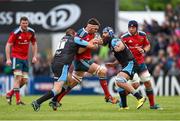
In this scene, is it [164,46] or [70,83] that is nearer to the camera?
[70,83]

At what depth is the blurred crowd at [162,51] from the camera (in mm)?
32844

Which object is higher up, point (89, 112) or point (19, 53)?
point (19, 53)

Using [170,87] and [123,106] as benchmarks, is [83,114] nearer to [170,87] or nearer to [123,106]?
[123,106]

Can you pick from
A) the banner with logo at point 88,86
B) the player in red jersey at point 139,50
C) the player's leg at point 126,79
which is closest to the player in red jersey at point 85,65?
the player in red jersey at point 139,50

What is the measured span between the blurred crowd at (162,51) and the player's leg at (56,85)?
13316 millimetres

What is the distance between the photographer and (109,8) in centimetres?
3456

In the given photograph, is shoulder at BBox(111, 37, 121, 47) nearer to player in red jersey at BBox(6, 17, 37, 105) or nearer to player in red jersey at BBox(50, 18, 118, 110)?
player in red jersey at BBox(50, 18, 118, 110)

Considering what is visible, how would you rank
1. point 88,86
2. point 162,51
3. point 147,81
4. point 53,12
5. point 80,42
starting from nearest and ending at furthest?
point 80,42 → point 147,81 → point 162,51 → point 88,86 → point 53,12

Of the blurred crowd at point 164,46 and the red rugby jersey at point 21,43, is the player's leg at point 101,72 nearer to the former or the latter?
the red rugby jersey at point 21,43

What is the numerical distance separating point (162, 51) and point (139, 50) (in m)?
12.6

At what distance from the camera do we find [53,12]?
114 feet

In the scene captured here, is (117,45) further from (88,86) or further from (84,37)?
(88,86)

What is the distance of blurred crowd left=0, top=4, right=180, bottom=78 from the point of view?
108ft

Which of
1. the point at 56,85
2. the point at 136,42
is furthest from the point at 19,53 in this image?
the point at 136,42
